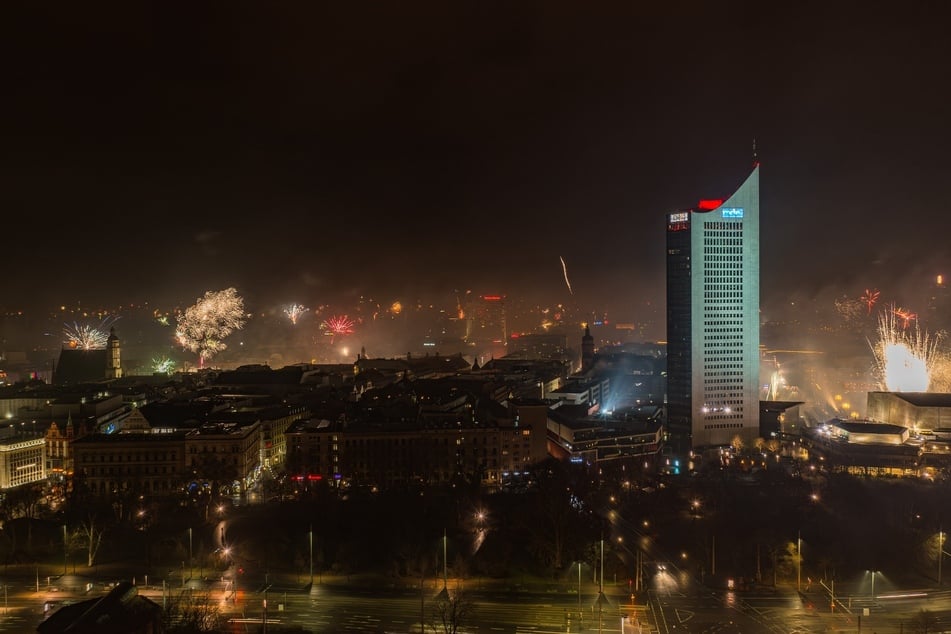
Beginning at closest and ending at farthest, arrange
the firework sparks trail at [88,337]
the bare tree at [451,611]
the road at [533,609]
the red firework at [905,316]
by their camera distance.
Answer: the bare tree at [451,611]
the road at [533,609]
the red firework at [905,316]
the firework sparks trail at [88,337]

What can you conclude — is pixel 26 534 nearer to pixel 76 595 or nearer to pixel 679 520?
pixel 76 595

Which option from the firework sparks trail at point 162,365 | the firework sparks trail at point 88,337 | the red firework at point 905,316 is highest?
the red firework at point 905,316

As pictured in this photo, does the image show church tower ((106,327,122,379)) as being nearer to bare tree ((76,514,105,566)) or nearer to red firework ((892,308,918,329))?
bare tree ((76,514,105,566))

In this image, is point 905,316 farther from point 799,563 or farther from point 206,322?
point 206,322

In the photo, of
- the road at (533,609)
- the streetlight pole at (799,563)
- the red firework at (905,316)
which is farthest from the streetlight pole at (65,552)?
the red firework at (905,316)

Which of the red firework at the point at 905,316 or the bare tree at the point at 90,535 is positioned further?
the red firework at the point at 905,316

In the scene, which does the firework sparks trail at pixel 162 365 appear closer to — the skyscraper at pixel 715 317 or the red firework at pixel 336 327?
the red firework at pixel 336 327

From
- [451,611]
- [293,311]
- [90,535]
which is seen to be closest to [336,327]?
[293,311]

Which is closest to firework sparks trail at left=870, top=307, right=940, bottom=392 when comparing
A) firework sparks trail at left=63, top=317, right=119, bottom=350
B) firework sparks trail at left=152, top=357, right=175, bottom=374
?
firework sparks trail at left=152, top=357, right=175, bottom=374
